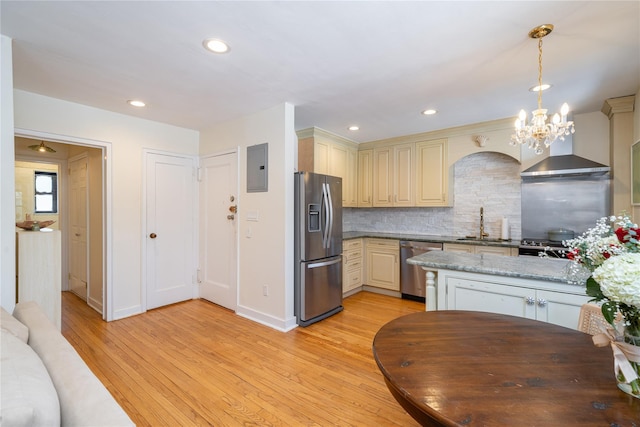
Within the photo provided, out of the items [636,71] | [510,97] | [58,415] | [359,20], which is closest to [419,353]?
[58,415]

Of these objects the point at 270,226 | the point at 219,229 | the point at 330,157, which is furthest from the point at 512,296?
the point at 219,229

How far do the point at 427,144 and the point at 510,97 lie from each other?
135cm

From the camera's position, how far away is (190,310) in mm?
3660

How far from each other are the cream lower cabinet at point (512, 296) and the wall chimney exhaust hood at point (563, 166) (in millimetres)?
2225

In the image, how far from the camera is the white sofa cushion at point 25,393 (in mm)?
675

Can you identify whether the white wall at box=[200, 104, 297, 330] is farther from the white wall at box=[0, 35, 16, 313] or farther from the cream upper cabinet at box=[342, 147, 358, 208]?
the white wall at box=[0, 35, 16, 313]

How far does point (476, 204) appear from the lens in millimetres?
4105

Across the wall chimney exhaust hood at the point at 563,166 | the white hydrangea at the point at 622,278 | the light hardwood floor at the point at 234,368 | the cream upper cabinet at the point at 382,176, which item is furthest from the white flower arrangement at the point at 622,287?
the cream upper cabinet at the point at 382,176


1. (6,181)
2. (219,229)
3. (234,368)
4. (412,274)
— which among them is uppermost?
(6,181)

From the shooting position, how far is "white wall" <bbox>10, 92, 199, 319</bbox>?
3.03m

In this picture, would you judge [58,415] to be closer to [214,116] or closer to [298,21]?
[298,21]

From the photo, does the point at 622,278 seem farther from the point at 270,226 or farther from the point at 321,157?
the point at 321,157

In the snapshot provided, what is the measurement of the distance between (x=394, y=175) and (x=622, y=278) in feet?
12.5

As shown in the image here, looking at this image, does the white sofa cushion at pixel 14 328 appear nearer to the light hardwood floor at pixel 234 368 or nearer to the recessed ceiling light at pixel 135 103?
the light hardwood floor at pixel 234 368
